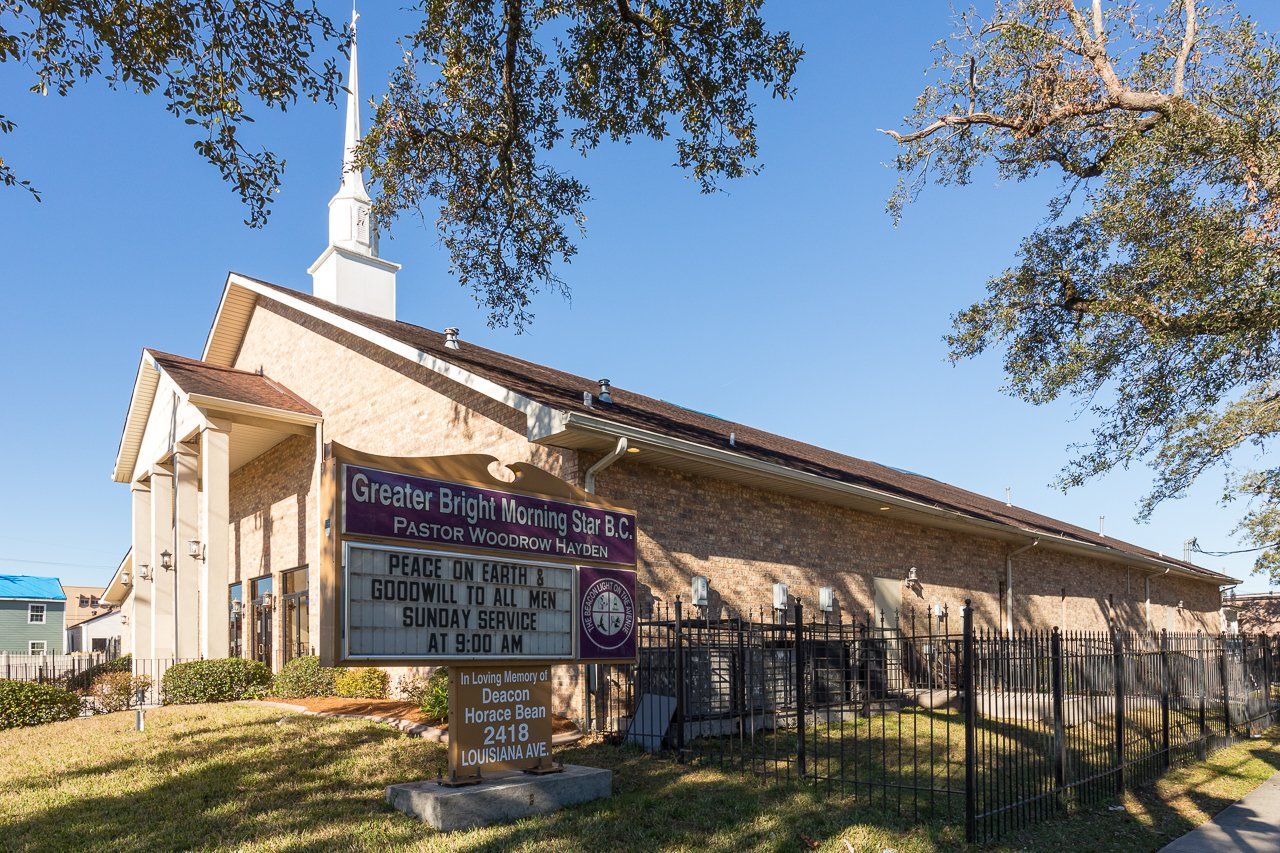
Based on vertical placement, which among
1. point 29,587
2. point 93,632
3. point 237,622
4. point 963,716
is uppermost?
point 963,716

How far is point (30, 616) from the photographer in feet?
169

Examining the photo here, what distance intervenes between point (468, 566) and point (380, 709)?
6701mm

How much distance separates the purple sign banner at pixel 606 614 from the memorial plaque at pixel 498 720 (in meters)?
0.61

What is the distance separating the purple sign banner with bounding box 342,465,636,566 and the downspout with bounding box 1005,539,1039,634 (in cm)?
1637

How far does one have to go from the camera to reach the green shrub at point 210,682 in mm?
16281

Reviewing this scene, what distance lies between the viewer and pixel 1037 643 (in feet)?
31.4

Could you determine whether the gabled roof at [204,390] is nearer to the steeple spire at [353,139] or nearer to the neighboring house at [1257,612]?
the steeple spire at [353,139]

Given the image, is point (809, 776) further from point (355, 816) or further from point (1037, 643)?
point (355, 816)

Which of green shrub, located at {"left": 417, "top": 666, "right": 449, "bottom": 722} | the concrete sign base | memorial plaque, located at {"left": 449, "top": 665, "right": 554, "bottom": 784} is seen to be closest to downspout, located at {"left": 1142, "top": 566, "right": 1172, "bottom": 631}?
green shrub, located at {"left": 417, "top": 666, "right": 449, "bottom": 722}

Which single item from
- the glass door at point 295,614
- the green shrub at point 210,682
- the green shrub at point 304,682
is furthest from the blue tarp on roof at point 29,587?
the green shrub at point 304,682

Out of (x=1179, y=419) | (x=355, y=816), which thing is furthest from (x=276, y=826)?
(x=1179, y=419)

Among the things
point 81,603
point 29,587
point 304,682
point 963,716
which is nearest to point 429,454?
point 304,682

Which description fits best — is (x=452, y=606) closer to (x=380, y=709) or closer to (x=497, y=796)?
(x=497, y=796)

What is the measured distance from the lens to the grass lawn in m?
7.65
